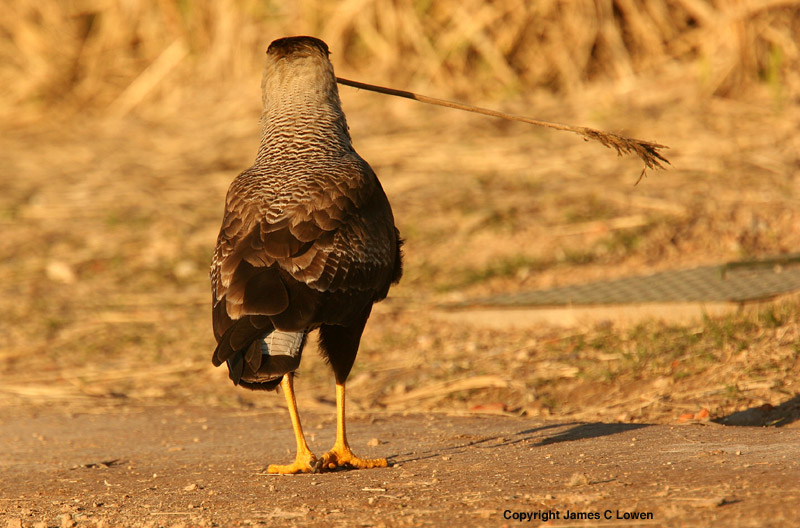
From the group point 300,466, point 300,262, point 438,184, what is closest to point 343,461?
point 300,466

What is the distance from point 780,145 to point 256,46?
617 cm

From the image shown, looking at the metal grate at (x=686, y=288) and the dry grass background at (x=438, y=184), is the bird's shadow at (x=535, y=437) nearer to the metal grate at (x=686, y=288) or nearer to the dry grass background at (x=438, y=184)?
the dry grass background at (x=438, y=184)

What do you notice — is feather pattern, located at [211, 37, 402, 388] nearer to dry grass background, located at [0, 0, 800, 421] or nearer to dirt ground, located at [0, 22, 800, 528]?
dirt ground, located at [0, 22, 800, 528]

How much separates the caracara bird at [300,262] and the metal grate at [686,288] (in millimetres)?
2236

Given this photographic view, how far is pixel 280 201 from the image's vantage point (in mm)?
4547

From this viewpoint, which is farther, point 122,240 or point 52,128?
point 52,128

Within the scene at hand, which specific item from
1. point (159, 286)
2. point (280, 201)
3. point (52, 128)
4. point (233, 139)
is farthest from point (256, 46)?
point (280, 201)

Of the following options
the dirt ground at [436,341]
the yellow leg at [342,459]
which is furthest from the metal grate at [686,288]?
the yellow leg at [342,459]

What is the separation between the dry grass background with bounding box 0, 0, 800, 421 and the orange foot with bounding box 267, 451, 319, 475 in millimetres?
1567

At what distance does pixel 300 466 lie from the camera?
4.35m

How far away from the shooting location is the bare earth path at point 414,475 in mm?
3330

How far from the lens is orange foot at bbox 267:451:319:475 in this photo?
4345 millimetres

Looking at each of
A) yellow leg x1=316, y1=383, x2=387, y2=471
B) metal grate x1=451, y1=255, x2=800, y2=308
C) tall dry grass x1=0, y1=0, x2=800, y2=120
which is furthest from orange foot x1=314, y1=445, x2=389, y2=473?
tall dry grass x1=0, y1=0, x2=800, y2=120

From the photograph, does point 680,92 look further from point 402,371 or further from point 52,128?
point 52,128
